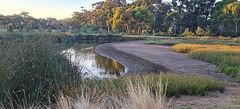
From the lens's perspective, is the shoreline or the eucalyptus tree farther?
the eucalyptus tree

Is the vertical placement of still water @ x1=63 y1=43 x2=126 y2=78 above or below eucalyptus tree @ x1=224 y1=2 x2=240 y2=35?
below

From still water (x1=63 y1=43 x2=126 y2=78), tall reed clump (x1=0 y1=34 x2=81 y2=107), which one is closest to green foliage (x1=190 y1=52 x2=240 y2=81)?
still water (x1=63 y1=43 x2=126 y2=78)

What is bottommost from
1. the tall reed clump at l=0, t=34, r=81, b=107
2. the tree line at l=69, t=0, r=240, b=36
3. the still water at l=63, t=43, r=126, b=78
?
the still water at l=63, t=43, r=126, b=78

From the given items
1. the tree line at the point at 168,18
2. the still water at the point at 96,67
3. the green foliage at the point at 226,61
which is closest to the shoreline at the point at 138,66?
the still water at the point at 96,67

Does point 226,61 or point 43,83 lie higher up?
point 43,83

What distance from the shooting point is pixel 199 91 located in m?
5.01

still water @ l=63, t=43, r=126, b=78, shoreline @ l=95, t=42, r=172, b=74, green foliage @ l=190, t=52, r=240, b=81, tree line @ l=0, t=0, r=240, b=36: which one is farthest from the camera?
tree line @ l=0, t=0, r=240, b=36

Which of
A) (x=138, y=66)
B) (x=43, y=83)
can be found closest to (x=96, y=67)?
(x=138, y=66)

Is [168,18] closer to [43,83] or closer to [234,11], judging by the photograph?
[234,11]

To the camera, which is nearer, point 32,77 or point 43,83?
point 32,77

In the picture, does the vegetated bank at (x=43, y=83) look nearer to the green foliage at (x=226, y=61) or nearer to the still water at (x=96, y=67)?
the still water at (x=96, y=67)

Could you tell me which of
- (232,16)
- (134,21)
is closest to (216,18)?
(232,16)

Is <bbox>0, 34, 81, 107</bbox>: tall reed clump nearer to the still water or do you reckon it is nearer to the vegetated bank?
the vegetated bank

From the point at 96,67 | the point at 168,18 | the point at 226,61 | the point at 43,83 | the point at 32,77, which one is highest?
the point at 168,18
